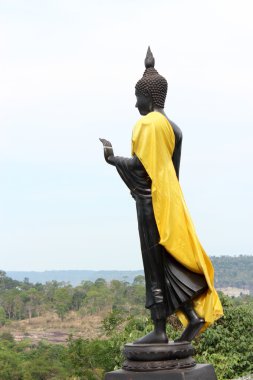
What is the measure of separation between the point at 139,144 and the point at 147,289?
47.5 inches

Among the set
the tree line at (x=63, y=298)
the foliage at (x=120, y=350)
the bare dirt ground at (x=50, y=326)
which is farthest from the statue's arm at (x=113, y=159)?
the tree line at (x=63, y=298)

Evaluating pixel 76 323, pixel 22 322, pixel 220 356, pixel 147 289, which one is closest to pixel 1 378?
pixel 220 356

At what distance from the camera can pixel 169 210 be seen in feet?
19.6

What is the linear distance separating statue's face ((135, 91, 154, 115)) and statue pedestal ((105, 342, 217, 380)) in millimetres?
1972

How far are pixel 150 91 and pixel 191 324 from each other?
1.99 metres

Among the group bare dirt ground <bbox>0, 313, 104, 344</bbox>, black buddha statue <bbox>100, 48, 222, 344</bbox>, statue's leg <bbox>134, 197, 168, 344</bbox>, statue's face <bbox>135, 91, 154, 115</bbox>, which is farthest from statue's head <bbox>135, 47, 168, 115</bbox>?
bare dirt ground <bbox>0, 313, 104, 344</bbox>

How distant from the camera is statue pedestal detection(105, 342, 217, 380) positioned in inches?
227

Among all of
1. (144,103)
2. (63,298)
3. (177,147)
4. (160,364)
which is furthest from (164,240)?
(63,298)

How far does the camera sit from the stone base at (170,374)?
5.73 metres

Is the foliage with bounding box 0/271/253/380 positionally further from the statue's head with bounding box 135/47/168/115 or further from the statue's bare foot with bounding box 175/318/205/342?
the statue's head with bounding box 135/47/168/115

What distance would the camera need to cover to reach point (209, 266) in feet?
20.1

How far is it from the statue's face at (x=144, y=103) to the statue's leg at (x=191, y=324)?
1.68 meters

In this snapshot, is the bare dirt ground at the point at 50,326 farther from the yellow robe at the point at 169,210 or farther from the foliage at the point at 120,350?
the yellow robe at the point at 169,210

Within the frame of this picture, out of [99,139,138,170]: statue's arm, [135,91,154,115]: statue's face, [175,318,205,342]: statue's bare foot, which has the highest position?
[135,91,154,115]: statue's face
